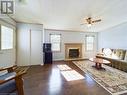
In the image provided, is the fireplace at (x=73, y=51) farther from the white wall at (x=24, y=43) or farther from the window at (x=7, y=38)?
the window at (x=7, y=38)

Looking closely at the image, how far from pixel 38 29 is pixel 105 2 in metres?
3.58

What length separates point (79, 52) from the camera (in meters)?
7.64

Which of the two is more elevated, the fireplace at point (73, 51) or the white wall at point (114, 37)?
the white wall at point (114, 37)

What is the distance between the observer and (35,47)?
5461 millimetres

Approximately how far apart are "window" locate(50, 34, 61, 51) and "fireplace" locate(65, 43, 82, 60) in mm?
607

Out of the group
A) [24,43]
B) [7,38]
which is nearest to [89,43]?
[24,43]

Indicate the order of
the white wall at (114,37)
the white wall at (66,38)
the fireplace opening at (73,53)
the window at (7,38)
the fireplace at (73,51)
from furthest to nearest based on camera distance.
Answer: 1. the fireplace opening at (73,53)
2. the fireplace at (73,51)
3. the white wall at (66,38)
4. the white wall at (114,37)
5. the window at (7,38)

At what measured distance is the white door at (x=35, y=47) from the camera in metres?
5.39

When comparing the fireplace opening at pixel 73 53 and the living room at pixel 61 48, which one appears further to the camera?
the fireplace opening at pixel 73 53

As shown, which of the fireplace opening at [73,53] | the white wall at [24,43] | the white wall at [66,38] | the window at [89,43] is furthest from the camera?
the window at [89,43]

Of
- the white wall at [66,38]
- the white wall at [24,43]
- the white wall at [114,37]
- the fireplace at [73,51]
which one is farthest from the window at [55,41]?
the white wall at [114,37]

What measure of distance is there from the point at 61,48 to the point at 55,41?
0.68m

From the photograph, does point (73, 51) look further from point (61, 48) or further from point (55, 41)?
point (55, 41)

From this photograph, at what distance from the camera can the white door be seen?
212 inches
